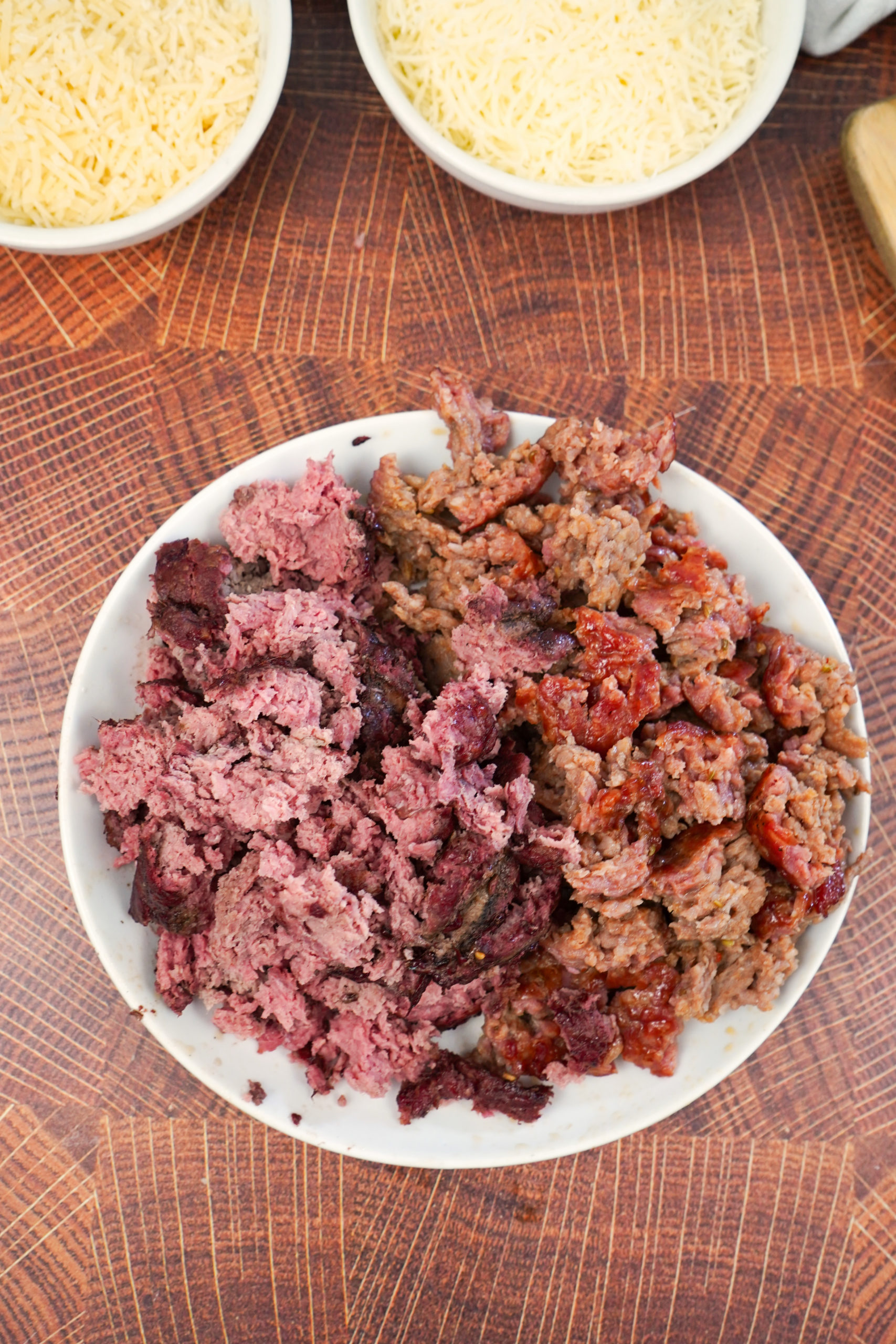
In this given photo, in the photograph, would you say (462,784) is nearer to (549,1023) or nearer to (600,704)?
(600,704)

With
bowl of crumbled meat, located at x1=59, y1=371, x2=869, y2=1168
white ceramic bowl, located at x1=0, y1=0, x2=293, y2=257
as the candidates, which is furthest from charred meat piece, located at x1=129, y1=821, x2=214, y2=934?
white ceramic bowl, located at x1=0, y1=0, x2=293, y2=257

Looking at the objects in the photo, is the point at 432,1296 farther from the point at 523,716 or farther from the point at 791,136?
the point at 791,136

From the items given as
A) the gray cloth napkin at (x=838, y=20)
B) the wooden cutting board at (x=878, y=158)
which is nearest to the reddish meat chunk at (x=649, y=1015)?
the wooden cutting board at (x=878, y=158)

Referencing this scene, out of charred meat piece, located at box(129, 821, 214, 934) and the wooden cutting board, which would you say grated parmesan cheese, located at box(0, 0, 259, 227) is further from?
the wooden cutting board

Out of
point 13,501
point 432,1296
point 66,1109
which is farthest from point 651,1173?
point 13,501

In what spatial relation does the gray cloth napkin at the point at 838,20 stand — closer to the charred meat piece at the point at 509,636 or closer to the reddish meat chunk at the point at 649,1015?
the charred meat piece at the point at 509,636

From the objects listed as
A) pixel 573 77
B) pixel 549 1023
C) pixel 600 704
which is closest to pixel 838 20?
pixel 573 77
